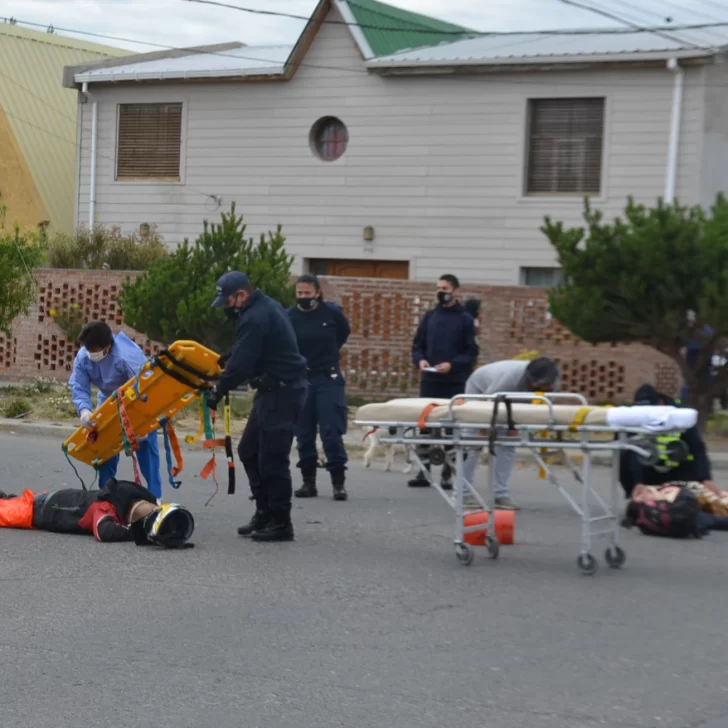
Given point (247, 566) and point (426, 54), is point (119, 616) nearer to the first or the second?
point (247, 566)

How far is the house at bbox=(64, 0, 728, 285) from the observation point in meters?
23.0

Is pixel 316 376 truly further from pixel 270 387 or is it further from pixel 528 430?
pixel 528 430

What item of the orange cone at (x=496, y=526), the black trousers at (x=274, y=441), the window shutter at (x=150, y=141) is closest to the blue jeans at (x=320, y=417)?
the black trousers at (x=274, y=441)

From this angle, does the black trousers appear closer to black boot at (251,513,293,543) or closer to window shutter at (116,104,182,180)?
black boot at (251,513,293,543)

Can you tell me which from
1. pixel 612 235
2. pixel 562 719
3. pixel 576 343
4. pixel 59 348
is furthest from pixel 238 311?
pixel 59 348

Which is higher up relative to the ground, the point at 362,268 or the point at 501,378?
the point at 362,268

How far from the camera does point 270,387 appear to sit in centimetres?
955

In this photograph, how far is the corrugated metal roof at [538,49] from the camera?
2261cm

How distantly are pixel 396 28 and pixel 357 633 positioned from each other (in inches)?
819

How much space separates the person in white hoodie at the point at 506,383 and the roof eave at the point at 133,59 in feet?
60.3

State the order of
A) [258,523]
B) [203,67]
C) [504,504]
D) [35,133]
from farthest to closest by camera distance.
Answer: [35,133], [203,67], [504,504], [258,523]

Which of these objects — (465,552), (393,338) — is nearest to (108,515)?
(465,552)

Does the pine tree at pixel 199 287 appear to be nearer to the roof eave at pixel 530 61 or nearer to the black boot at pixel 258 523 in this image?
the roof eave at pixel 530 61

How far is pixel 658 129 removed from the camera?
22.9 meters
